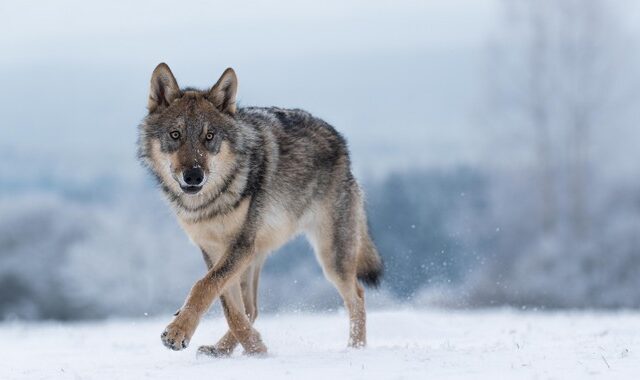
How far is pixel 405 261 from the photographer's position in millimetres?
13297

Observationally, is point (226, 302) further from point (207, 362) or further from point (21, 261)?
point (21, 261)

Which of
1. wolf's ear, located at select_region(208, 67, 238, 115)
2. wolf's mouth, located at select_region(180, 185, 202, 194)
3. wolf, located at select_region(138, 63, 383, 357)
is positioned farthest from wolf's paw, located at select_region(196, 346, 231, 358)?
wolf's ear, located at select_region(208, 67, 238, 115)

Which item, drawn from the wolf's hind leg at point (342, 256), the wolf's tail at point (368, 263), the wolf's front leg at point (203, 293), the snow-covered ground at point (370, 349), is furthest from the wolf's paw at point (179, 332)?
the wolf's tail at point (368, 263)

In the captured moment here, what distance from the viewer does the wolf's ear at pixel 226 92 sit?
252 inches

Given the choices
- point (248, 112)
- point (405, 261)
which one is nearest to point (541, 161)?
point (405, 261)

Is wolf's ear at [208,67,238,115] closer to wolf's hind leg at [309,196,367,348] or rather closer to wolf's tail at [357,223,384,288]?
wolf's hind leg at [309,196,367,348]

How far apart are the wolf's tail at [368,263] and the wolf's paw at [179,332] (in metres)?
2.39

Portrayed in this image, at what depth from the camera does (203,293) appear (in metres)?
5.95

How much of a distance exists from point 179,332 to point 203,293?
14.7 inches

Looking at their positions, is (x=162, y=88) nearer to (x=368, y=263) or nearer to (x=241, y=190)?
(x=241, y=190)

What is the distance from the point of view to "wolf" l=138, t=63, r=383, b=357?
237 inches

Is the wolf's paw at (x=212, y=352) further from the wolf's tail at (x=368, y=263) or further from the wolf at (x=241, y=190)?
the wolf's tail at (x=368, y=263)

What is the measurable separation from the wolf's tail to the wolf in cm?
35

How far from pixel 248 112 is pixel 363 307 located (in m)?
1.86
